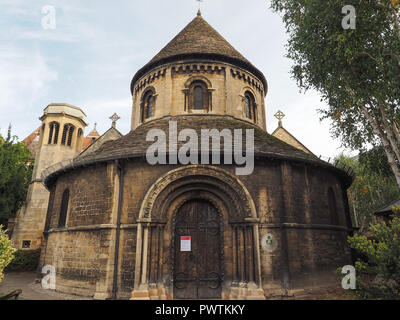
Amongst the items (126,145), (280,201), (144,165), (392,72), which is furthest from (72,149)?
(392,72)

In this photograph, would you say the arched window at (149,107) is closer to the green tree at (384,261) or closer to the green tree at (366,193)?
the green tree at (384,261)

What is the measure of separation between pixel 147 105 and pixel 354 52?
1069 centimetres

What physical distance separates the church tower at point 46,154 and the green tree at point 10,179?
93 cm

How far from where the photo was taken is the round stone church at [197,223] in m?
8.98

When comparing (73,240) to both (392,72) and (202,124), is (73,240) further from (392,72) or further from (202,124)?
(392,72)

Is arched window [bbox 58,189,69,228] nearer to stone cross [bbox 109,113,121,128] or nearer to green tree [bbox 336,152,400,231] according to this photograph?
stone cross [bbox 109,113,121,128]

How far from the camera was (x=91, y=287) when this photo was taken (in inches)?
364

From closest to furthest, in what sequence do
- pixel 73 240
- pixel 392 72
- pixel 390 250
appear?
pixel 390 250
pixel 392 72
pixel 73 240

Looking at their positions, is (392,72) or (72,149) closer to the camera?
(392,72)

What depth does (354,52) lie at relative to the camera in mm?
9461

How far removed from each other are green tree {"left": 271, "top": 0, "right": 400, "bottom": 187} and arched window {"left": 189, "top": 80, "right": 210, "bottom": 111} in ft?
15.2

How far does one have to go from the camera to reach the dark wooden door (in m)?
9.02

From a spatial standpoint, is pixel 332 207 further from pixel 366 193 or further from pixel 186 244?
pixel 366 193
